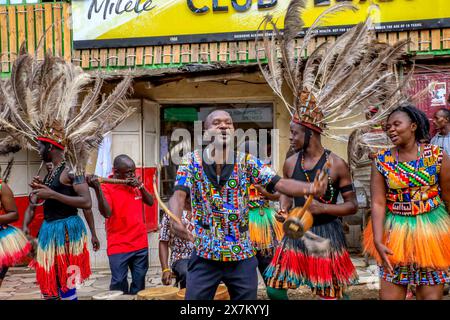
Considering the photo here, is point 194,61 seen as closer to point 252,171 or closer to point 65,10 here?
point 65,10

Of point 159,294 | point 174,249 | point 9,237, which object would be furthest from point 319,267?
point 9,237

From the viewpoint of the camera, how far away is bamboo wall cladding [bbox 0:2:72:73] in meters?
8.54

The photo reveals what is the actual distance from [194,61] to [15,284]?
4235mm

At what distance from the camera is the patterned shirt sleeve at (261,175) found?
12.8 ft

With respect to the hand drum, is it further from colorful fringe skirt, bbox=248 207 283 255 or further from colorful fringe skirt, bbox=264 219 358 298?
colorful fringe skirt, bbox=248 207 283 255

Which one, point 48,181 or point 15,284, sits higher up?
point 48,181

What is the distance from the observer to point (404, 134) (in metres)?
4.04

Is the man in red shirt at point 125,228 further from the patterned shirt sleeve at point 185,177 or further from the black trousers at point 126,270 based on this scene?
the patterned shirt sleeve at point 185,177

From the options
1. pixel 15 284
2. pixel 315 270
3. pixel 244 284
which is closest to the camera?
pixel 244 284

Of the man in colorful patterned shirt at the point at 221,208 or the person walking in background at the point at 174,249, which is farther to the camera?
the person walking in background at the point at 174,249

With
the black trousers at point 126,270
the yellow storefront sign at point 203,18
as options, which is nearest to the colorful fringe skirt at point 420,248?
the black trousers at point 126,270

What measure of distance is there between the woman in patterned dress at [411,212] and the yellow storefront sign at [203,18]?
4087mm

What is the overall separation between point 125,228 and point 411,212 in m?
3.43

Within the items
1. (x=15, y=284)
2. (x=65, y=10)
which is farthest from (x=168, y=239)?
(x=65, y=10)
